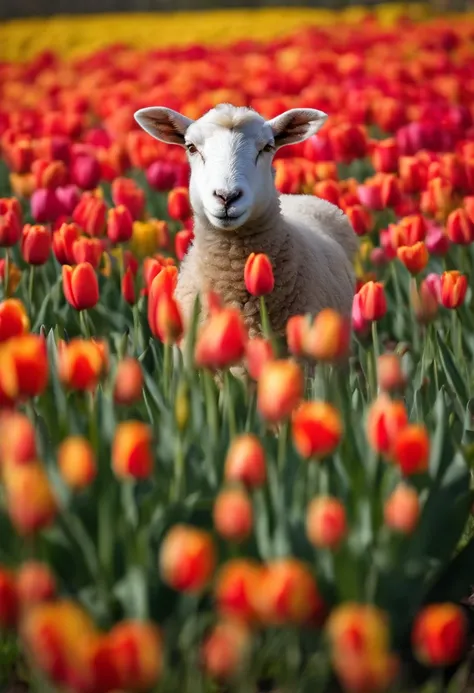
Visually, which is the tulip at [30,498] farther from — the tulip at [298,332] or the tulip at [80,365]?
the tulip at [298,332]

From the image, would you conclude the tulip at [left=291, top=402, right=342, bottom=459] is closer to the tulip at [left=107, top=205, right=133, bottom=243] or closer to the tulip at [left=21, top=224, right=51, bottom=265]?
the tulip at [left=21, top=224, right=51, bottom=265]

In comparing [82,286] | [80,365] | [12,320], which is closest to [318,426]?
[80,365]

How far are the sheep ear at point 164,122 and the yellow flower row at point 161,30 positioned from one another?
50.8 feet

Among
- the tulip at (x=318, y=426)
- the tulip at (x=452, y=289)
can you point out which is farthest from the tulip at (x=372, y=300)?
the tulip at (x=318, y=426)

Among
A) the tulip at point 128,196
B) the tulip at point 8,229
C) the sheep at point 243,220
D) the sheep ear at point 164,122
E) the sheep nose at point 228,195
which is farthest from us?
the tulip at point 128,196

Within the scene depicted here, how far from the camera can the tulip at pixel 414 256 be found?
411 centimetres

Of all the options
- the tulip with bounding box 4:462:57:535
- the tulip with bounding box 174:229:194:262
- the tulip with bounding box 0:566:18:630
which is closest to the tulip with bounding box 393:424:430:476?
the tulip with bounding box 4:462:57:535

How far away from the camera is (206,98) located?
8508 millimetres

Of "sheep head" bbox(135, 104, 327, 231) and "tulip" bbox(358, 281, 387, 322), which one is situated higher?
"sheep head" bbox(135, 104, 327, 231)

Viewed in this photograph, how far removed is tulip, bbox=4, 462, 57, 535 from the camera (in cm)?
206

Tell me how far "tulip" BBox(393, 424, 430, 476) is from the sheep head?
1.62 m

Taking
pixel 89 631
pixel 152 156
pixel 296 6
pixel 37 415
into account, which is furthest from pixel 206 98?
pixel 296 6

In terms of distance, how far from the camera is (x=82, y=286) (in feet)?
11.8

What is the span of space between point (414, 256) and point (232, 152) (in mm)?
766
